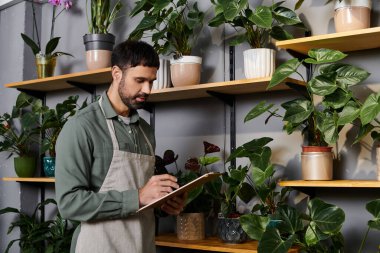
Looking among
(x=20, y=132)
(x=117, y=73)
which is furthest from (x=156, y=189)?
(x=20, y=132)

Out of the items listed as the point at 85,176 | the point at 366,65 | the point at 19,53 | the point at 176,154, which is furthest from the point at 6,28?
the point at 366,65

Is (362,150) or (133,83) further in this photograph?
(362,150)

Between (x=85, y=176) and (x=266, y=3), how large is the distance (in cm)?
149

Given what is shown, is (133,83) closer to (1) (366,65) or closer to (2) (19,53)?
(1) (366,65)

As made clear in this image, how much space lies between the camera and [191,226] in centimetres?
276

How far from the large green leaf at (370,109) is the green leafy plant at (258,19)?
56 cm

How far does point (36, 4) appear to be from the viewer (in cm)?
410

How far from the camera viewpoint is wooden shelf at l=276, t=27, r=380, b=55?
87.0 inches

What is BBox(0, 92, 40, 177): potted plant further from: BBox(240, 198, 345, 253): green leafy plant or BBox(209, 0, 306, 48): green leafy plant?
BBox(240, 198, 345, 253): green leafy plant

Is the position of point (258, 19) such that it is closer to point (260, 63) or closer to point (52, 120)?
point (260, 63)

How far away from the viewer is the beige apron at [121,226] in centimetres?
205

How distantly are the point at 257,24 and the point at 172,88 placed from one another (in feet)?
2.17

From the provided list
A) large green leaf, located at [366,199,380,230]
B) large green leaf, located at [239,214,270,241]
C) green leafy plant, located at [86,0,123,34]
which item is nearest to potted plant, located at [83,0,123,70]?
green leafy plant, located at [86,0,123,34]

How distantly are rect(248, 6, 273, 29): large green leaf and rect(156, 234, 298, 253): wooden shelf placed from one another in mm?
1019
